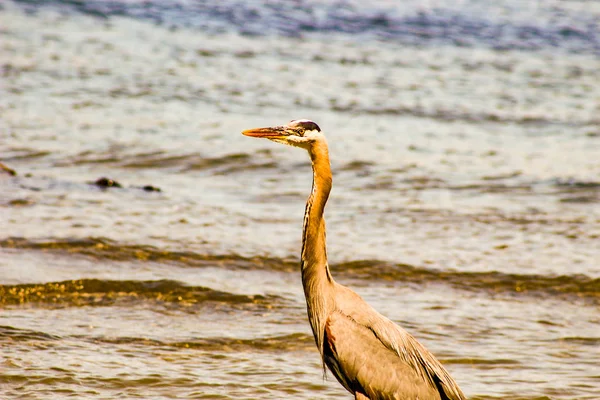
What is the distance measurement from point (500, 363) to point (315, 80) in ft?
29.6

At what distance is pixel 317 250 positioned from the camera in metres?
5.19

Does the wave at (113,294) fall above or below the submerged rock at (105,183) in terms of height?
below

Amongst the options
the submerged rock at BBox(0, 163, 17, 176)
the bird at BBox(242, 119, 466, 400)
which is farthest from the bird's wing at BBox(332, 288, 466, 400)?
the submerged rock at BBox(0, 163, 17, 176)

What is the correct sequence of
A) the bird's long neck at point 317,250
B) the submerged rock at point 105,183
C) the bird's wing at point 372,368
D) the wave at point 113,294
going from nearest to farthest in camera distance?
the bird's wing at point 372,368, the bird's long neck at point 317,250, the wave at point 113,294, the submerged rock at point 105,183

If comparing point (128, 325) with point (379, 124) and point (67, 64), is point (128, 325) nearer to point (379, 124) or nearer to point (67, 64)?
point (379, 124)

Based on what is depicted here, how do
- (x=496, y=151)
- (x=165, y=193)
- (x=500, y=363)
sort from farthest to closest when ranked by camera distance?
(x=496, y=151)
(x=165, y=193)
(x=500, y=363)

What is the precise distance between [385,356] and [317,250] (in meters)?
0.68

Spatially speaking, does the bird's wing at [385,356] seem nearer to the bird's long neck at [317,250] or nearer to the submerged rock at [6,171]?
the bird's long neck at [317,250]

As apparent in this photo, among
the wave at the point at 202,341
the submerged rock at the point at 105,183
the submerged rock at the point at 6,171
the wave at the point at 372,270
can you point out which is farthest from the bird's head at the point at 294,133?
the submerged rock at the point at 6,171

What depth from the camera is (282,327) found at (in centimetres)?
666

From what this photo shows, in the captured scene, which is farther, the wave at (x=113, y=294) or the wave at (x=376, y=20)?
the wave at (x=376, y=20)

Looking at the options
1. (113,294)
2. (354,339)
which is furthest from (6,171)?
(354,339)

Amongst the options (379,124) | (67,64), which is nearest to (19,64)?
(67,64)

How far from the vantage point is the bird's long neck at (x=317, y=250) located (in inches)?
202
